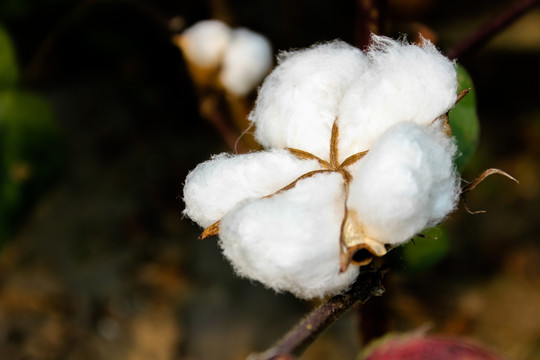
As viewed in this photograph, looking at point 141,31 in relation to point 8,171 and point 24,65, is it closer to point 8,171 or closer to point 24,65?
point 24,65

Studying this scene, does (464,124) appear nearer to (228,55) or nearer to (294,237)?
(294,237)

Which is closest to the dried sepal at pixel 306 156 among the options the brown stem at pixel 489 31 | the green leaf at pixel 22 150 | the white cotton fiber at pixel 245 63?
the brown stem at pixel 489 31

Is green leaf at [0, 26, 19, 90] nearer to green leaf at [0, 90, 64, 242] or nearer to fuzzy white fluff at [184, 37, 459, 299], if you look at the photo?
green leaf at [0, 90, 64, 242]

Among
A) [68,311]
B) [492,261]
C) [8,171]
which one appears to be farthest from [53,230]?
[492,261]

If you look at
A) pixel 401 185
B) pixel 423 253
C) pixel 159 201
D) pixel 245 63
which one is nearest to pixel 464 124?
pixel 423 253

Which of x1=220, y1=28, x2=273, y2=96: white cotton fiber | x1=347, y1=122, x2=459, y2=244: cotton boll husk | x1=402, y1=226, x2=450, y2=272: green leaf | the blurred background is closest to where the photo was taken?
x1=347, y1=122, x2=459, y2=244: cotton boll husk

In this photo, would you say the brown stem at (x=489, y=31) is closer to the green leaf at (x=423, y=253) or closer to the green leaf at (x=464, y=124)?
the green leaf at (x=464, y=124)

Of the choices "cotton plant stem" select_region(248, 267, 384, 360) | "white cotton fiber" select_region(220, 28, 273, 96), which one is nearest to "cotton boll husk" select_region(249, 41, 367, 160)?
"cotton plant stem" select_region(248, 267, 384, 360)
